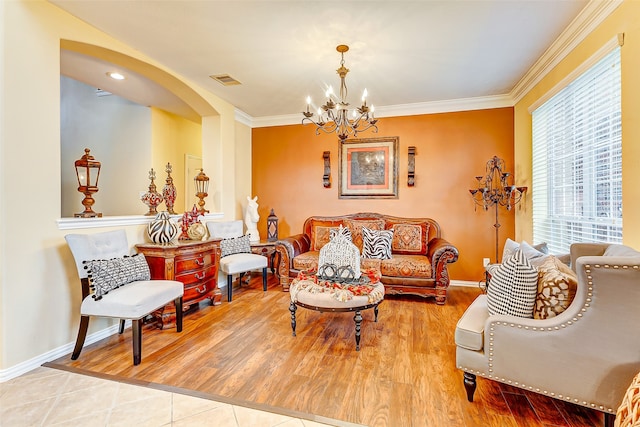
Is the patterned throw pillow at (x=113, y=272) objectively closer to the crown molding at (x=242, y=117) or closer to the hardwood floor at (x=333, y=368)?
the hardwood floor at (x=333, y=368)

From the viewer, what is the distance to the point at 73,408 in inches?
70.8

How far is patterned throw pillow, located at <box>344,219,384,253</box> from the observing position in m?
4.52

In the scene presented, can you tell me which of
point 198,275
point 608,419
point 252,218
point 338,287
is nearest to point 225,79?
point 252,218

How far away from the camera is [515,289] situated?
1785mm

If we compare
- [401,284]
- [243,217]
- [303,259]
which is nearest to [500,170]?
[401,284]

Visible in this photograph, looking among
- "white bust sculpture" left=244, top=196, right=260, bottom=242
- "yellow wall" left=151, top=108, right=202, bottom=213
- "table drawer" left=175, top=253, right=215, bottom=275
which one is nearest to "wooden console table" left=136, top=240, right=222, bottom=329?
"table drawer" left=175, top=253, right=215, bottom=275

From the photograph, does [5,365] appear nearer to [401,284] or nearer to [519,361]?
[519,361]

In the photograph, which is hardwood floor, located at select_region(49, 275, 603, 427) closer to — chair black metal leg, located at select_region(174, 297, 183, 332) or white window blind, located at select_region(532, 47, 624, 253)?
chair black metal leg, located at select_region(174, 297, 183, 332)

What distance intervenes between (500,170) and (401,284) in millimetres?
2182

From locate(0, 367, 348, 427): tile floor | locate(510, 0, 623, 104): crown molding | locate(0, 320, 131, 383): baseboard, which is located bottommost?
locate(0, 367, 348, 427): tile floor

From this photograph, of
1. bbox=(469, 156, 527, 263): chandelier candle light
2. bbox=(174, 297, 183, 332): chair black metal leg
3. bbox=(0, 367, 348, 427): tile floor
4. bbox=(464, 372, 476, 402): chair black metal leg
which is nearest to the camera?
bbox=(0, 367, 348, 427): tile floor

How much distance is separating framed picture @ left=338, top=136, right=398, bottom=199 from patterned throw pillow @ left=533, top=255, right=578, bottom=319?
3082 millimetres

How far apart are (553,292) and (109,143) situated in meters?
5.76

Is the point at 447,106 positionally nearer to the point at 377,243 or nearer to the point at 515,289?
the point at 377,243
